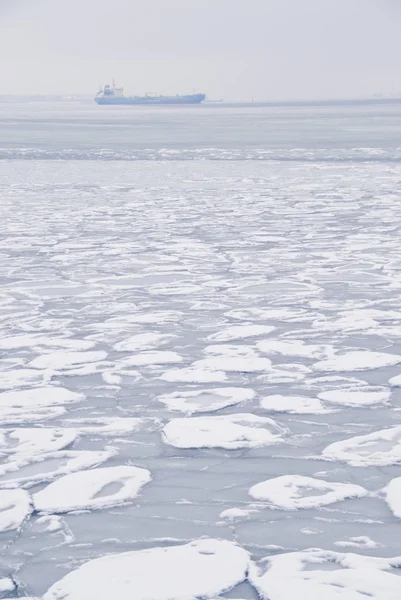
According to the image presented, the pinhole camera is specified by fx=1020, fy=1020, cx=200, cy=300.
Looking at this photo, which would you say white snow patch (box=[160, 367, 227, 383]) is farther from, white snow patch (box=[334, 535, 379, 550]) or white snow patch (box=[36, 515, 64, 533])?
white snow patch (box=[334, 535, 379, 550])

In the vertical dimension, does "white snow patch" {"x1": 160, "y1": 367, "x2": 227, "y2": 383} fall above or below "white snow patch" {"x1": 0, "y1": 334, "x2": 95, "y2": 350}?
above

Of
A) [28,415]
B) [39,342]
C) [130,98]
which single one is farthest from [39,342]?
[130,98]

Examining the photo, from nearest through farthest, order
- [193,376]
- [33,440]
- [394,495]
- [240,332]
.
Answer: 1. [394,495]
2. [33,440]
3. [193,376]
4. [240,332]

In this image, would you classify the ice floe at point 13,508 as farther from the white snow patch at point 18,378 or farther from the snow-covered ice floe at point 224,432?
the white snow patch at point 18,378

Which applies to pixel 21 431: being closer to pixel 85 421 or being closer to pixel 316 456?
pixel 85 421

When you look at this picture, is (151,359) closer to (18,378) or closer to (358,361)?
(18,378)

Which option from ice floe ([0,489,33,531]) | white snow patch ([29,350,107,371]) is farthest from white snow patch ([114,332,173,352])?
ice floe ([0,489,33,531])
